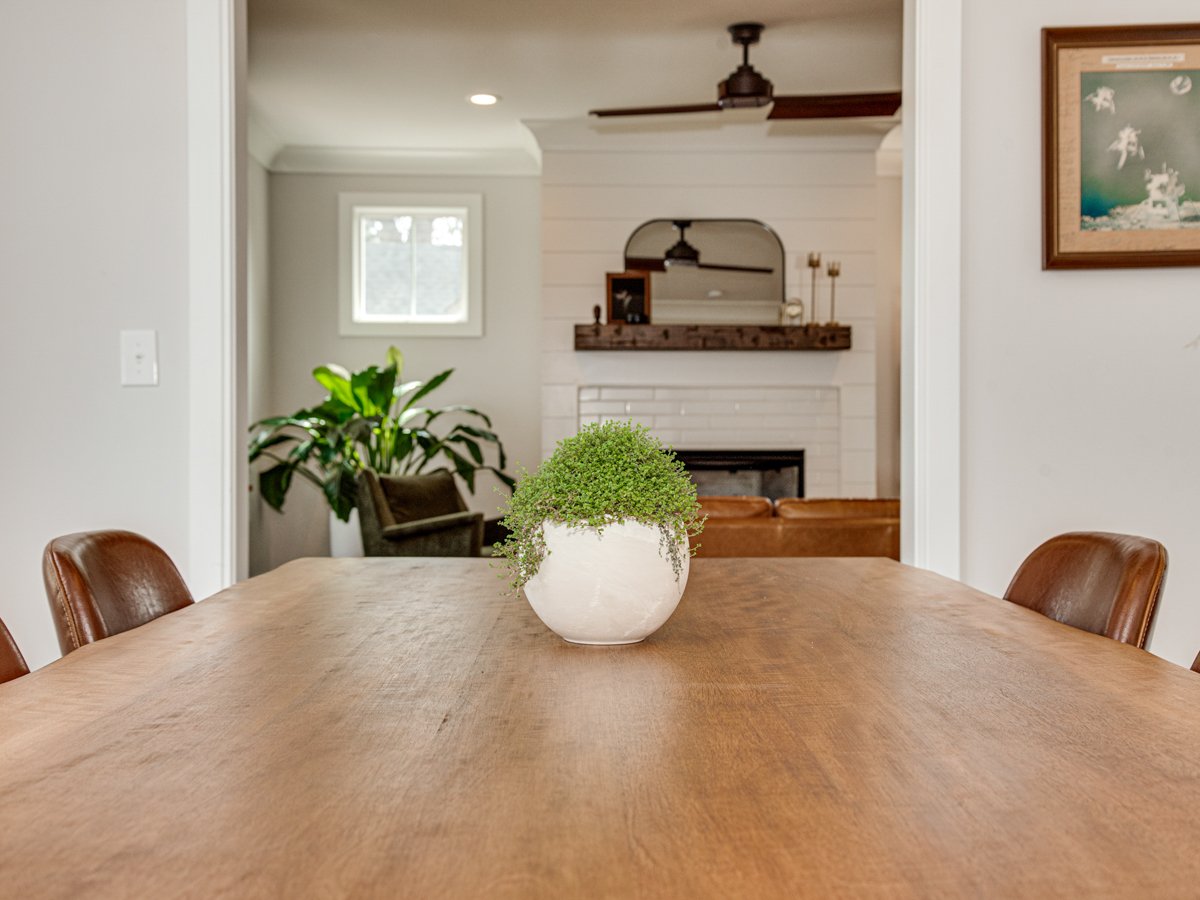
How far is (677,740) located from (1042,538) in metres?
1.77

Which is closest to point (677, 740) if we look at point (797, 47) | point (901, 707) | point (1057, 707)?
point (901, 707)

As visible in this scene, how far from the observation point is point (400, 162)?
22.9ft

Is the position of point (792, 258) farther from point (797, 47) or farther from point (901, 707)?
point (901, 707)

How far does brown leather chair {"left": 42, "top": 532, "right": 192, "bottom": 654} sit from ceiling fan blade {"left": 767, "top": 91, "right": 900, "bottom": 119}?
3.82 m

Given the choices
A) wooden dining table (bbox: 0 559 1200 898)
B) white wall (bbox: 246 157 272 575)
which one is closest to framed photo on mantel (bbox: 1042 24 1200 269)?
wooden dining table (bbox: 0 559 1200 898)

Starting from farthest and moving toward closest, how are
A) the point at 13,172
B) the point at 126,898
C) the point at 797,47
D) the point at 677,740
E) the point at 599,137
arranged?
the point at 599,137 < the point at 797,47 < the point at 13,172 < the point at 677,740 < the point at 126,898

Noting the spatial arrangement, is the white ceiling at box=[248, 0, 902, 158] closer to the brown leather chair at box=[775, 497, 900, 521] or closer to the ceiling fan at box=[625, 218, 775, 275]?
the ceiling fan at box=[625, 218, 775, 275]

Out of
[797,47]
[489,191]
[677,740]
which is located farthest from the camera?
[489,191]

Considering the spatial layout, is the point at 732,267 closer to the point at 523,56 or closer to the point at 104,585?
the point at 523,56

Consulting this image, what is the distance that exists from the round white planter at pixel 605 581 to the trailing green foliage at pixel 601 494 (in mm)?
12

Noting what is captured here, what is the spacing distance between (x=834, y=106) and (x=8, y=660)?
14.3 ft

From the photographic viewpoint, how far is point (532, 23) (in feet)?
15.1

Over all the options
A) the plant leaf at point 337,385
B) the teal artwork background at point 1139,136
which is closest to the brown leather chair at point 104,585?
the teal artwork background at point 1139,136

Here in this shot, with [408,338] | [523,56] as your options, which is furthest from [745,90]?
[408,338]
